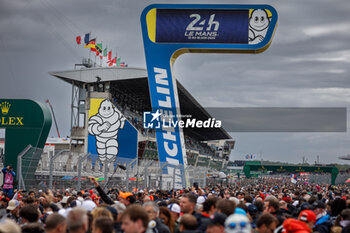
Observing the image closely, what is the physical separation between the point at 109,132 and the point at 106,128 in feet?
2.66

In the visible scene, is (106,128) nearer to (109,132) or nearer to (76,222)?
(109,132)

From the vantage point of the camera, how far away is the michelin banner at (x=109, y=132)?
56750 millimetres

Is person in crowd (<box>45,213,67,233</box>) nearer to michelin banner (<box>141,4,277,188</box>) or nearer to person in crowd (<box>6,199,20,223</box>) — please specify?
person in crowd (<box>6,199,20,223</box>)

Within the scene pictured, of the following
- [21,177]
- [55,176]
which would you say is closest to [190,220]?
[21,177]

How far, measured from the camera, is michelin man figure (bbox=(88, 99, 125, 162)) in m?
57.3

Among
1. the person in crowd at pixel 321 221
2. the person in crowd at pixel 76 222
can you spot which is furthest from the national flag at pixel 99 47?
the person in crowd at pixel 76 222

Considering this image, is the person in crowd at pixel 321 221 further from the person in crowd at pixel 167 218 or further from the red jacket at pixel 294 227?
the person in crowd at pixel 167 218

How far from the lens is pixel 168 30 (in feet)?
109

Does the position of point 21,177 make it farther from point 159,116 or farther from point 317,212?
point 159,116

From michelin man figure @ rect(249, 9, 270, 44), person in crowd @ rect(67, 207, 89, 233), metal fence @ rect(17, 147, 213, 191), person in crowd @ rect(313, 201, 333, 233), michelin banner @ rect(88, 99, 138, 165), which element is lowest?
person in crowd @ rect(313, 201, 333, 233)

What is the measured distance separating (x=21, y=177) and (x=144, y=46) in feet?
60.8

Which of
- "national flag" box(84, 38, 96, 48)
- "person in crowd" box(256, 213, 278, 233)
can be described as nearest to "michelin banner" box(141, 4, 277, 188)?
"national flag" box(84, 38, 96, 48)

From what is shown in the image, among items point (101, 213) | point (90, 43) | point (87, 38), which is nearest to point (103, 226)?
point (101, 213)

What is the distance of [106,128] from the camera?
58.0 meters
